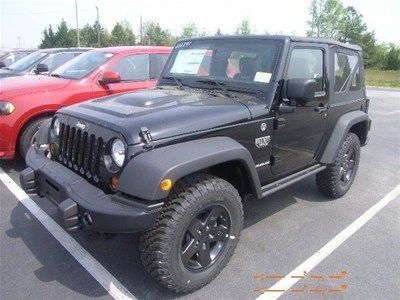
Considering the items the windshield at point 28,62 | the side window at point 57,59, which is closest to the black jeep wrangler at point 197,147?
the side window at point 57,59

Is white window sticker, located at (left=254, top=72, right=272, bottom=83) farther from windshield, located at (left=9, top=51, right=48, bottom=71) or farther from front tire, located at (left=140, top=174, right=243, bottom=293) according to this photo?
windshield, located at (left=9, top=51, right=48, bottom=71)

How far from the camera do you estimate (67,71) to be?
6422 millimetres

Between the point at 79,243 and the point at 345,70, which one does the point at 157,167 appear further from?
the point at 345,70

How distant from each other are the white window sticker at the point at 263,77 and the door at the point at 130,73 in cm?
303

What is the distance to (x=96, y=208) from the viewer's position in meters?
2.52

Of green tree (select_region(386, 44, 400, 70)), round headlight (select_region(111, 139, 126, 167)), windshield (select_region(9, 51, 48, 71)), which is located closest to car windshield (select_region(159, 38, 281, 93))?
round headlight (select_region(111, 139, 126, 167))

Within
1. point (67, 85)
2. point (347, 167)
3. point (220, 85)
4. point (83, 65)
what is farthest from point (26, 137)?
point (347, 167)

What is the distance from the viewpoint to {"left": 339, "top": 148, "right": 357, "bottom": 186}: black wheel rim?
473 centimetres

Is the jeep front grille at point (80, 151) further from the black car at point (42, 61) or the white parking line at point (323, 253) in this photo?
the black car at point (42, 61)

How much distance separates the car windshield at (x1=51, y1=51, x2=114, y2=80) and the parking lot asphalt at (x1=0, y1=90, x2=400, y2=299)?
7.39ft

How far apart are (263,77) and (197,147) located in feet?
3.93

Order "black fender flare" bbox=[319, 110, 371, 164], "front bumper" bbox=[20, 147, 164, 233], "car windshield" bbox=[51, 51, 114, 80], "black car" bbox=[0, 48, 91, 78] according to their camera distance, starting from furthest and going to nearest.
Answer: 1. "black car" bbox=[0, 48, 91, 78]
2. "car windshield" bbox=[51, 51, 114, 80]
3. "black fender flare" bbox=[319, 110, 371, 164]
4. "front bumper" bbox=[20, 147, 164, 233]

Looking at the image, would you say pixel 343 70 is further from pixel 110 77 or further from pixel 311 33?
pixel 311 33

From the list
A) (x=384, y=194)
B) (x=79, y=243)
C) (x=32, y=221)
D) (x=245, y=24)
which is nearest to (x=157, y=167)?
(x=79, y=243)
